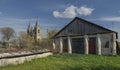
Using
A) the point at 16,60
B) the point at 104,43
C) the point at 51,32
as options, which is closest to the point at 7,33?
the point at 51,32

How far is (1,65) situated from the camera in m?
12.4

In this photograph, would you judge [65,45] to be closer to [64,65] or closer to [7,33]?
[64,65]

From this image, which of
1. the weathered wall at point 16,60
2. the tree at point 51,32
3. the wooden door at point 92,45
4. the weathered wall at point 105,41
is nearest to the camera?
the weathered wall at point 16,60

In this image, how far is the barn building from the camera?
26.2 metres

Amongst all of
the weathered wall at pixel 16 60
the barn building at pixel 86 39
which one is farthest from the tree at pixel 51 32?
the weathered wall at pixel 16 60

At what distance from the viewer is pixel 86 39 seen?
28297 mm

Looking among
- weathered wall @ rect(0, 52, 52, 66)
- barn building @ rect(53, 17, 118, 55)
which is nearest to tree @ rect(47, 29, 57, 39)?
barn building @ rect(53, 17, 118, 55)

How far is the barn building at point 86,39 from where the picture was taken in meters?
26.2

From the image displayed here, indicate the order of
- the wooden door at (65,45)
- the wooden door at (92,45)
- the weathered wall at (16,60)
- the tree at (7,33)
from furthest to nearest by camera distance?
1. the tree at (7,33)
2. the wooden door at (65,45)
3. the wooden door at (92,45)
4. the weathered wall at (16,60)

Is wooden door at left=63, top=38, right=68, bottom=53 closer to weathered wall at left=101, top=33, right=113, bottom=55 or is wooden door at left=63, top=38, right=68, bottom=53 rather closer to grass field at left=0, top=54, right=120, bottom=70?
weathered wall at left=101, top=33, right=113, bottom=55

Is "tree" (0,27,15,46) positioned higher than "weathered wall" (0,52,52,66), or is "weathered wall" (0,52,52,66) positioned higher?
"tree" (0,27,15,46)

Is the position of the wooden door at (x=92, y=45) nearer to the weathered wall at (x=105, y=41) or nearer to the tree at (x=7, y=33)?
the weathered wall at (x=105, y=41)

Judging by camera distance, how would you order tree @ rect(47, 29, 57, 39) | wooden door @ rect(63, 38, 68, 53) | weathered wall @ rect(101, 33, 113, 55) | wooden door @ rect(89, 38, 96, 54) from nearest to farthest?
weathered wall @ rect(101, 33, 113, 55) < wooden door @ rect(89, 38, 96, 54) < wooden door @ rect(63, 38, 68, 53) < tree @ rect(47, 29, 57, 39)

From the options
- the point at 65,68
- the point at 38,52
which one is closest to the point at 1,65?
the point at 65,68
